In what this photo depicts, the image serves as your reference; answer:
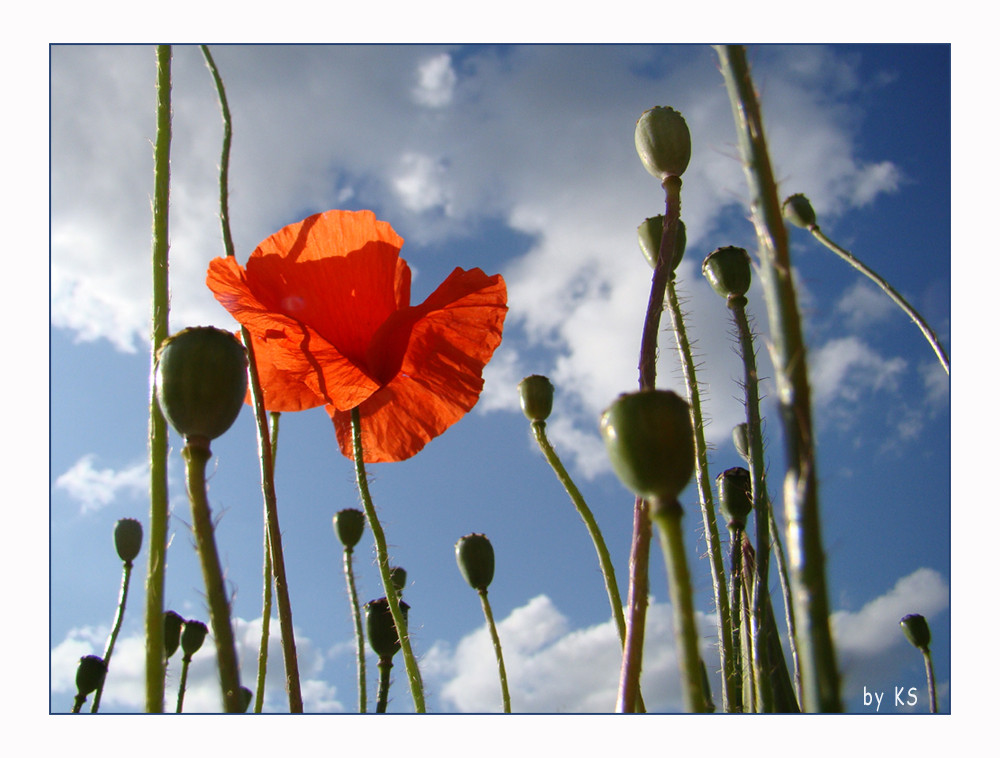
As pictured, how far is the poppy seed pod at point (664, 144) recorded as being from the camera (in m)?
0.51

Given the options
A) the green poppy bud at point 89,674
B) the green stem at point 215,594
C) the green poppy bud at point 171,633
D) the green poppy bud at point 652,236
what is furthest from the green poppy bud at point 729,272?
the green poppy bud at point 89,674

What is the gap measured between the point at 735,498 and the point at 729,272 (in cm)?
18

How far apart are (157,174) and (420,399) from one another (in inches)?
15.5

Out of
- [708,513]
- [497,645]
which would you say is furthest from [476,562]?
[708,513]

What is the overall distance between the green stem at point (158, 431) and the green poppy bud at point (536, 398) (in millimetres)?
439

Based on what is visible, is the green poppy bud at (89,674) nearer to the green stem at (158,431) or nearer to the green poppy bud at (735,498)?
the green stem at (158,431)

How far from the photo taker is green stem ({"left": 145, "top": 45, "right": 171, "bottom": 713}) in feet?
1.14

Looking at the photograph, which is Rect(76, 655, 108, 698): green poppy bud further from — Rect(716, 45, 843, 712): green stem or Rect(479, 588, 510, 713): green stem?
Rect(716, 45, 843, 712): green stem

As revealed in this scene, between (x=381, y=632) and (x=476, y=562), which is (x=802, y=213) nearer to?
(x=476, y=562)

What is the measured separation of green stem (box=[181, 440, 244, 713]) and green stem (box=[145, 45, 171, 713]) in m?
0.04

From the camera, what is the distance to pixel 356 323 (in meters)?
0.73

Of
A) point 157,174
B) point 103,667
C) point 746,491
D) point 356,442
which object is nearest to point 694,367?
point 746,491

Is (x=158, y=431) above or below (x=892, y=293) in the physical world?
below

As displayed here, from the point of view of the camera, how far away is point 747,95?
293mm
